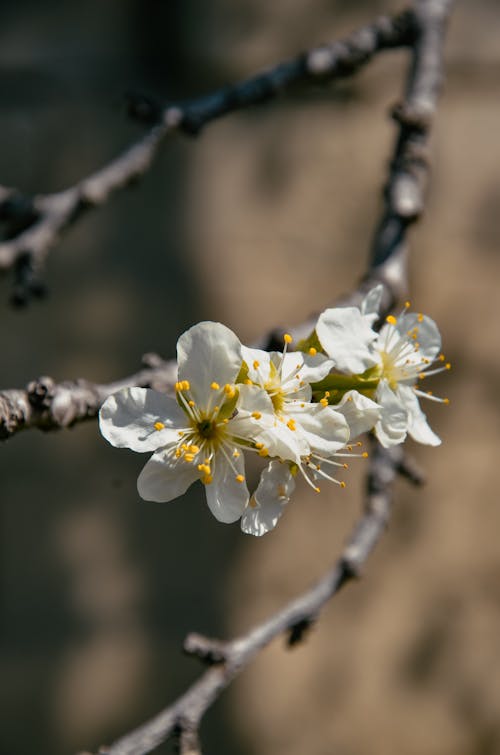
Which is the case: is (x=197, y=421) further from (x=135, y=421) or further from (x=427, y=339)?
(x=427, y=339)

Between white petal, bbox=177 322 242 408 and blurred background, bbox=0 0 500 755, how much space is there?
984 mm

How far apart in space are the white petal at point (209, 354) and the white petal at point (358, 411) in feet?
0.31

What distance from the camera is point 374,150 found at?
1.67 metres

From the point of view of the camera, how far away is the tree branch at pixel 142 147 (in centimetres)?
97

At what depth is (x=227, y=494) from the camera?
0.64m

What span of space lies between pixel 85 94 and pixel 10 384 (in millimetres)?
609

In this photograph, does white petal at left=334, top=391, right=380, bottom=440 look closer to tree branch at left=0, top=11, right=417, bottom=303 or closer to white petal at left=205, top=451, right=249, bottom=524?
white petal at left=205, top=451, right=249, bottom=524

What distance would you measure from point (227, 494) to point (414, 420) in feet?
0.69

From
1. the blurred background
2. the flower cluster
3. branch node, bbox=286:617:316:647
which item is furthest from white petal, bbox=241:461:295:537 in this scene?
the blurred background

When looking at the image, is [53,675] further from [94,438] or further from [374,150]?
[374,150]

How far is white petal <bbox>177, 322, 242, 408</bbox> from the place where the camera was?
0.60 metres

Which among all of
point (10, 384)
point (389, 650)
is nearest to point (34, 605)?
point (10, 384)

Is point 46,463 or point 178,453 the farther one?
point 46,463

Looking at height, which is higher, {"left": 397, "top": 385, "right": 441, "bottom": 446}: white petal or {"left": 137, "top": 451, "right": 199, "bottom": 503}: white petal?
{"left": 137, "top": 451, "right": 199, "bottom": 503}: white petal
